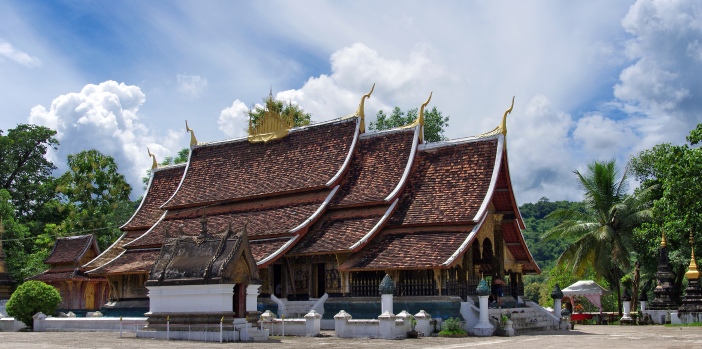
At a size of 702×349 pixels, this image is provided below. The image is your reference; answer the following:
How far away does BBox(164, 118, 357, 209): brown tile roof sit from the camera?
79.6ft

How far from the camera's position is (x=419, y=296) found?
19.9m

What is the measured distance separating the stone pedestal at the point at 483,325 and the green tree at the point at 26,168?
35.5m

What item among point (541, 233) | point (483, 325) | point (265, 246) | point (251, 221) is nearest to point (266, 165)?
point (251, 221)

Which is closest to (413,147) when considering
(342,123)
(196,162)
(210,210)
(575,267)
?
(342,123)

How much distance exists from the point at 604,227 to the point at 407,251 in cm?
1248

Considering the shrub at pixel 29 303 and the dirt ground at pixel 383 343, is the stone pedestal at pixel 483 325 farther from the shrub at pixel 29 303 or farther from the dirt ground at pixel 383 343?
the shrub at pixel 29 303

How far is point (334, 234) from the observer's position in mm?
21766

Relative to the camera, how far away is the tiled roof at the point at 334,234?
21.1 meters

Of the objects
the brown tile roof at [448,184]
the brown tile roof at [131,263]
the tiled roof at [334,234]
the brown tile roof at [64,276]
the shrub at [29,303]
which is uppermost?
the brown tile roof at [448,184]

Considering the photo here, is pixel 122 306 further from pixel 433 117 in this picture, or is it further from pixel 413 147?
pixel 433 117

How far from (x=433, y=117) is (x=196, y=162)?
16232mm

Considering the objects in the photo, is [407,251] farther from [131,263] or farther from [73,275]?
[73,275]

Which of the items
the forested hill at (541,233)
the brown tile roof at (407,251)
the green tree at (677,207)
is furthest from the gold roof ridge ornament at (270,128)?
the forested hill at (541,233)

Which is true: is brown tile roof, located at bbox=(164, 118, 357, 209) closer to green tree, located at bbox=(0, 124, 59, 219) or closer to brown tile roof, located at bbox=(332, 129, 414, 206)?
brown tile roof, located at bbox=(332, 129, 414, 206)
